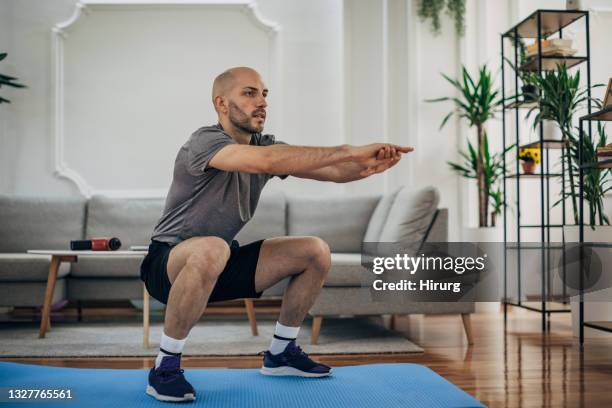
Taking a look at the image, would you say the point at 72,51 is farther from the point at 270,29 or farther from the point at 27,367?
the point at 27,367

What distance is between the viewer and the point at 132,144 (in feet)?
16.4

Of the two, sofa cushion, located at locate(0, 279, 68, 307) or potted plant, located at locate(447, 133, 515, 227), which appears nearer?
sofa cushion, located at locate(0, 279, 68, 307)

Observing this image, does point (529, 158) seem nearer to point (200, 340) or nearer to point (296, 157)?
point (200, 340)

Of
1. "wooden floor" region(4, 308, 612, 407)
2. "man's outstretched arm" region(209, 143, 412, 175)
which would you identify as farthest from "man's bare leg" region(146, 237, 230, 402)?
"wooden floor" region(4, 308, 612, 407)

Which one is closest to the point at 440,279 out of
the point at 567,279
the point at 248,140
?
the point at 567,279

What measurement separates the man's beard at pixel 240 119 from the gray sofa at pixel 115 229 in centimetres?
144

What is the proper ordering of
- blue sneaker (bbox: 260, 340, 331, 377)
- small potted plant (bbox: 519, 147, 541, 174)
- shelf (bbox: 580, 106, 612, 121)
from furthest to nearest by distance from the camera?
small potted plant (bbox: 519, 147, 541, 174), shelf (bbox: 580, 106, 612, 121), blue sneaker (bbox: 260, 340, 331, 377)

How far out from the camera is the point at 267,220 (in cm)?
437

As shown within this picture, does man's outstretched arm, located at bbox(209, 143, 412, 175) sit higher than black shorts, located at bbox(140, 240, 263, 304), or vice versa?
man's outstretched arm, located at bbox(209, 143, 412, 175)

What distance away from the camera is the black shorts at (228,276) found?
2.13 m

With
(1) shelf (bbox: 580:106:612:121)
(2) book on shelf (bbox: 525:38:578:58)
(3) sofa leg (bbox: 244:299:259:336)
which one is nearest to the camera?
(1) shelf (bbox: 580:106:612:121)

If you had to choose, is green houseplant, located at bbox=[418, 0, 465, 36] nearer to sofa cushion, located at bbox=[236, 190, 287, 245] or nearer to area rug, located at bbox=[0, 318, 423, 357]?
sofa cushion, located at bbox=[236, 190, 287, 245]

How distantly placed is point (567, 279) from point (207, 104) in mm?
2804

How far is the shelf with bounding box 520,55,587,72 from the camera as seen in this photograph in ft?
12.7
